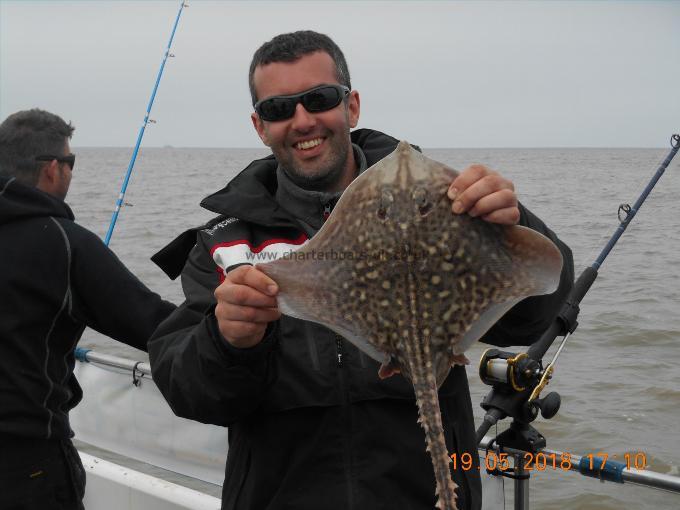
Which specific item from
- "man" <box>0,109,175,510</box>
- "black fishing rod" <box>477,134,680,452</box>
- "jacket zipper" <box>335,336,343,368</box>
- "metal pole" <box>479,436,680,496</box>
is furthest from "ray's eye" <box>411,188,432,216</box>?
"man" <box>0,109,175,510</box>

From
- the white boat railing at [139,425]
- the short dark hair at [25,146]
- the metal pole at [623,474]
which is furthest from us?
the white boat railing at [139,425]

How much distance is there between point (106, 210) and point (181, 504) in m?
23.0

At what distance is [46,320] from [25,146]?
95 cm

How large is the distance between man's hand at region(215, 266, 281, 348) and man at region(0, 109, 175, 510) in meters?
1.33

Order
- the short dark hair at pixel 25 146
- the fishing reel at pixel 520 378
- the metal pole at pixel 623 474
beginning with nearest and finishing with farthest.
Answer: the metal pole at pixel 623 474 < the fishing reel at pixel 520 378 < the short dark hair at pixel 25 146

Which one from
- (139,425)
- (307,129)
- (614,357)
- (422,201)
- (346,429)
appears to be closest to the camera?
(422,201)

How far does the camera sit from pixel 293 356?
2.30 metres

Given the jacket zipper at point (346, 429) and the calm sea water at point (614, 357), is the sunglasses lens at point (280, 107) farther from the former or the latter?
the calm sea water at point (614, 357)

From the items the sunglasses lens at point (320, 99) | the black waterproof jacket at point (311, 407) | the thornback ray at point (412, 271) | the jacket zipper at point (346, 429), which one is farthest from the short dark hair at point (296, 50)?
the jacket zipper at point (346, 429)

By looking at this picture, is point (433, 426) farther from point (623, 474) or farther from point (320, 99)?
point (623, 474)

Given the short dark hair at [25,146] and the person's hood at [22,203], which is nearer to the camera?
the person's hood at [22,203]

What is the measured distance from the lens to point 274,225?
7.99 feet

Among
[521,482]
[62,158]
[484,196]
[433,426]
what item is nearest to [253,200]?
[484,196]

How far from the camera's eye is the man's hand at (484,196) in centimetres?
186
